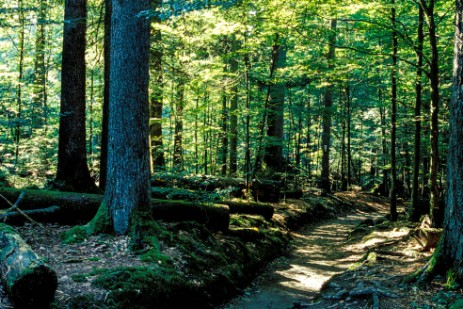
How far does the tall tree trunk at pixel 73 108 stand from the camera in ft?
30.9

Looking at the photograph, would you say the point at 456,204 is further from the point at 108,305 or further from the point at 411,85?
the point at 411,85

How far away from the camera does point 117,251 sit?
6324mm

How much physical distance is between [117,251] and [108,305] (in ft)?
5.57

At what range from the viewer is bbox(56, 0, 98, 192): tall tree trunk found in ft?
30.9

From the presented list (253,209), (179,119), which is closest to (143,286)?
(253,209)

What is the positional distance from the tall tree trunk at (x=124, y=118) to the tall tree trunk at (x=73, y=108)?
2.99 metres

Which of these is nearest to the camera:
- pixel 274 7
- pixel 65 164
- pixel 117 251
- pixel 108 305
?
pixel 108 305

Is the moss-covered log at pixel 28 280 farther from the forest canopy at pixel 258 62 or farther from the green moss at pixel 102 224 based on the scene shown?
the forest canopy at pixel 258 62

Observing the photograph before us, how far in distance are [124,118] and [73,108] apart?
3435mm

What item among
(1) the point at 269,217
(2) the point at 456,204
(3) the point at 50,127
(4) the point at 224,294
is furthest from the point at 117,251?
(3) the point at 50,127

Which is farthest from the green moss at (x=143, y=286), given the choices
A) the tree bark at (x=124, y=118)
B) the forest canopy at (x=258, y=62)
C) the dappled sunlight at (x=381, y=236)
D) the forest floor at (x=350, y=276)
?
the dappled sunlight at (x=381, y=236)

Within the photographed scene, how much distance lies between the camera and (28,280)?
3.88m

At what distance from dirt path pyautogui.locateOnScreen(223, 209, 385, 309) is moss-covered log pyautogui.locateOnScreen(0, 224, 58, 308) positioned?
336cm

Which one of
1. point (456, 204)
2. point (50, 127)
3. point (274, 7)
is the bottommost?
point (456, 204)
